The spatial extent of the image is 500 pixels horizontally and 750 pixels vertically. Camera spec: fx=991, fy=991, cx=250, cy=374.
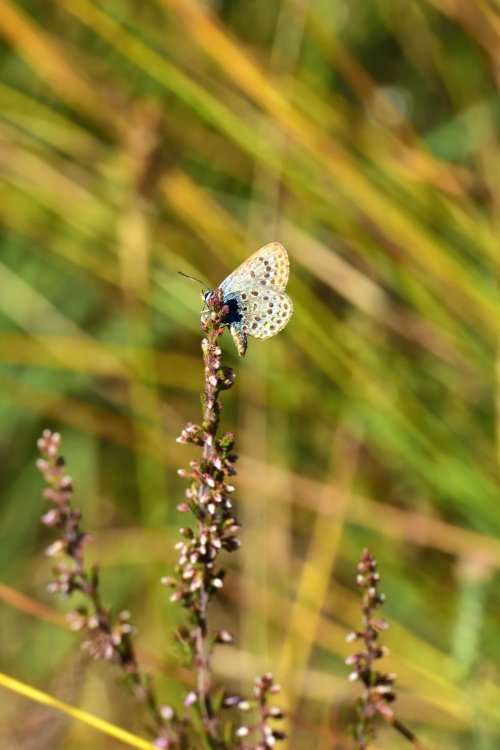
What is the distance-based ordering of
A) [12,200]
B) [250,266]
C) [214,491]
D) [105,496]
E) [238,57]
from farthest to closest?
[105,496]
[12,200]
[238,57]
[250,266]
[214,491]

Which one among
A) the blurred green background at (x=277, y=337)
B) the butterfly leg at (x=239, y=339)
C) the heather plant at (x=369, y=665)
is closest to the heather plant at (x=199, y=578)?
the heather plant at (x=369, y=665)

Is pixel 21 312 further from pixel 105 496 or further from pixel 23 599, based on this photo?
pixel 23 599

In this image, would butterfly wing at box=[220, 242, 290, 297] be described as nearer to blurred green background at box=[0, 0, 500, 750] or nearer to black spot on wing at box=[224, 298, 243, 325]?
black spot on wing at box=[224, 298, 243, 325]

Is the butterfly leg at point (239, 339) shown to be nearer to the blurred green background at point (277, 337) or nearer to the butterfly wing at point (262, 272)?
the butterfly wing at point (262, 272)

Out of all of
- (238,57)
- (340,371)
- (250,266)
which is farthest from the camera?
(340,371)

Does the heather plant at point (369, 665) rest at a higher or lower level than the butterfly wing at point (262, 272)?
lower

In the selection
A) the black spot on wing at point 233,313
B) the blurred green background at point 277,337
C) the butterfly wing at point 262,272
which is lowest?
the black spot on wing at point 233,313

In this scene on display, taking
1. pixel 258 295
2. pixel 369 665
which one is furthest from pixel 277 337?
pixel 369 665

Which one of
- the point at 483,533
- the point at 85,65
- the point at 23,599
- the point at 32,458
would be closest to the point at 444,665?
the point at 483,533
